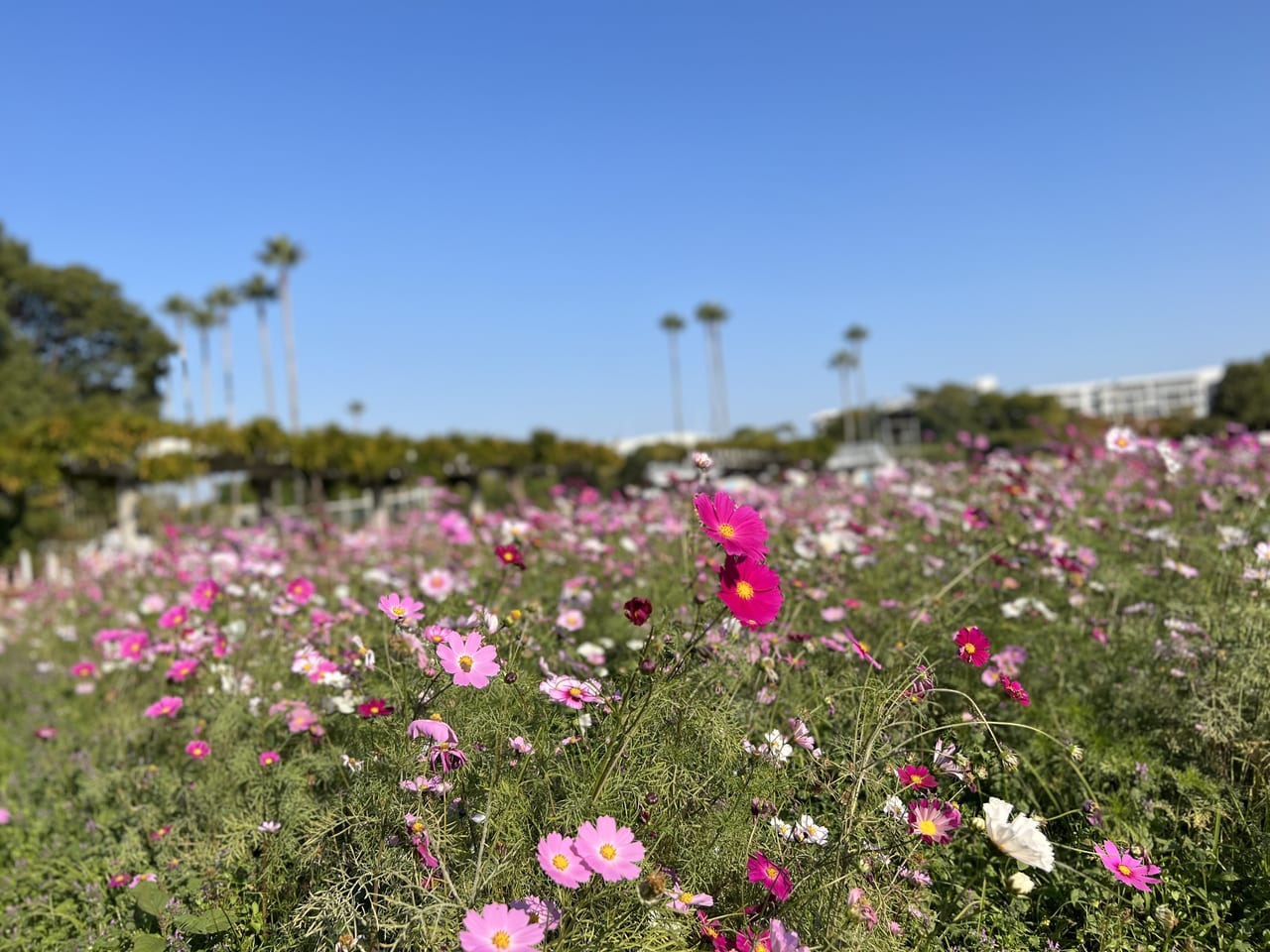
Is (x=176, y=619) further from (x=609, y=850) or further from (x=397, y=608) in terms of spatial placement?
(x=609, y=850)

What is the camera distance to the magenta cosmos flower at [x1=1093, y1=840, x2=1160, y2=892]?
4.90ft

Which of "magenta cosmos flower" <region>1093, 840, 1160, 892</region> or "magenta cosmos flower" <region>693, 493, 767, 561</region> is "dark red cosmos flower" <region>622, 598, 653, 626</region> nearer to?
"magenta cosmos flower" <region>693, 493, 767, 561</region>

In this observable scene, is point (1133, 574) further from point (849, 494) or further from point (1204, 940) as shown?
point (849, 494)

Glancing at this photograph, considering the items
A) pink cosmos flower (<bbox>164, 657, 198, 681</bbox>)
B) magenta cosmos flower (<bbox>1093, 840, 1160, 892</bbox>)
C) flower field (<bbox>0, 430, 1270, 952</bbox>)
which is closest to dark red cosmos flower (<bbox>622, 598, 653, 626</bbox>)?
flower field (<bbox>0, 430, 1270, 952</bbox>)

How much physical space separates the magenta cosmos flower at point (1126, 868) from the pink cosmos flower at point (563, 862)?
0.97 m

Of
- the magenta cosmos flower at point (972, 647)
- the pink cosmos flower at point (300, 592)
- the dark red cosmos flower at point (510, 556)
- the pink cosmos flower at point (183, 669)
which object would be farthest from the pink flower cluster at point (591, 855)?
the pink cosmos flower at point (300, 592)

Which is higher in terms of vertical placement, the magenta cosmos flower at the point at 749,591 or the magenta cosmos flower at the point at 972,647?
the magenta cosmos flower at the point at 749,591

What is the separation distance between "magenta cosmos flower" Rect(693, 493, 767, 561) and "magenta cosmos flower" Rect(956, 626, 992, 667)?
62cm

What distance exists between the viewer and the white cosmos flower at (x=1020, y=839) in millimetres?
1350

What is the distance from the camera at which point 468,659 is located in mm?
1475

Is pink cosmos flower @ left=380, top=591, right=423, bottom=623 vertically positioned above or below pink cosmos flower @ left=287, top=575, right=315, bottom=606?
above

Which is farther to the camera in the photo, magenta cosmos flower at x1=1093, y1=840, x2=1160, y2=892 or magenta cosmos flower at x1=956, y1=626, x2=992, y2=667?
magenta cosmos flower at x1=956, y1=626, x2=992, y2=667

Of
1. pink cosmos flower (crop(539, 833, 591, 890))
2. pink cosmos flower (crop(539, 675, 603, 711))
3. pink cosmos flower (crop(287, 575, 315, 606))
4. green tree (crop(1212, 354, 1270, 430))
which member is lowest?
pink cosmos flower (crop(539, 833, 591, 890))

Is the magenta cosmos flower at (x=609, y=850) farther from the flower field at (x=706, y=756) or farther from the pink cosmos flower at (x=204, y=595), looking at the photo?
the pink cosmos flower at (x=204, y=595)
